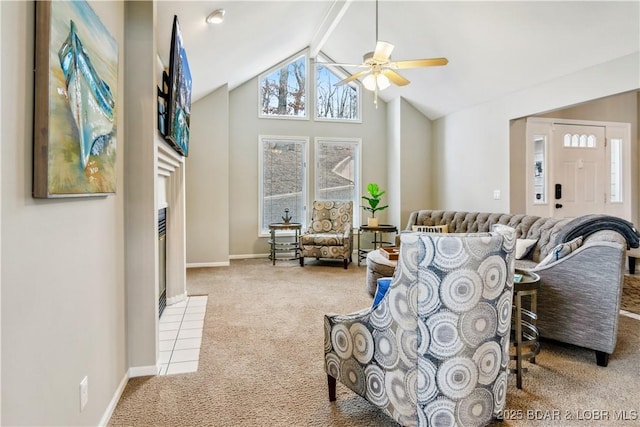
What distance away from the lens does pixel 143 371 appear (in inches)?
93.5

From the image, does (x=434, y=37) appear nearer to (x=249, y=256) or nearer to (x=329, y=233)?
(x=329, y=233)

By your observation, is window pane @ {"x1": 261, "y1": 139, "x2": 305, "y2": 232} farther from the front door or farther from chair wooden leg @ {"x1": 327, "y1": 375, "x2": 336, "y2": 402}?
chair wooden leg @ {"x1": 327, "y1": 375, "x2": 336, "y2": 402}

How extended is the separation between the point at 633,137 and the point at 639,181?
27.9 inches

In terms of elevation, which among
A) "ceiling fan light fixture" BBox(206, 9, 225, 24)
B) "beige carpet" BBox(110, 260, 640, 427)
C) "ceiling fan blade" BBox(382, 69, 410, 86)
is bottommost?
"beige carpet" BBox(110, 260, 640, 427)

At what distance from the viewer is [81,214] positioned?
1.55m

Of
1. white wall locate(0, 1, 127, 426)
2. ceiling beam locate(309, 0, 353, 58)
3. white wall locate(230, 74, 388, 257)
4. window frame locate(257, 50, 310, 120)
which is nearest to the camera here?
white wall locate(0, 1, 127, 426)

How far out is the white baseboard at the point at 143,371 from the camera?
7.72 feet

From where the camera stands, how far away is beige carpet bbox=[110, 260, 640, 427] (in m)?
1.91

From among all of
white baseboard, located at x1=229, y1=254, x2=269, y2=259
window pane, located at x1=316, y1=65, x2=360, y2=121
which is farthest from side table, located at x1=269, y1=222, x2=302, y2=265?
window pane, located at x1=316, y1=65, x2=360, y2=121

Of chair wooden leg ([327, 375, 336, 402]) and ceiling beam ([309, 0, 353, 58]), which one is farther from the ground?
ceiling beam ([309, 0, 353, 58])

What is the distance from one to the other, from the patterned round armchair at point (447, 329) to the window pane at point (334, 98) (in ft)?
18.7

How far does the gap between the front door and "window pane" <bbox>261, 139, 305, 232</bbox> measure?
3.98m

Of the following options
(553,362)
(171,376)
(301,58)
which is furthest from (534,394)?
(301,58)

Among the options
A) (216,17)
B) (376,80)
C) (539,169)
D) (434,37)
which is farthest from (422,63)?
(539,169)
